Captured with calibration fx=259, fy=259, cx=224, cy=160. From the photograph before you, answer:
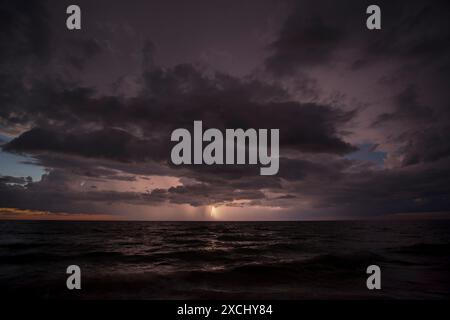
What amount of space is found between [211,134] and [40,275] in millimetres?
12933

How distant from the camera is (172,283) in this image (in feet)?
42.7

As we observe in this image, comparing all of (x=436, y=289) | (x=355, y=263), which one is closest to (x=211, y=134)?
(x=436, y=289)

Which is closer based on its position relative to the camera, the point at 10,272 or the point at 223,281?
the point at 223,281

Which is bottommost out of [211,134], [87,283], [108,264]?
[108,264]

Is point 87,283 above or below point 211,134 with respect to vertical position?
below

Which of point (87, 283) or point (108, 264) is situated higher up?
point (87, 283)
